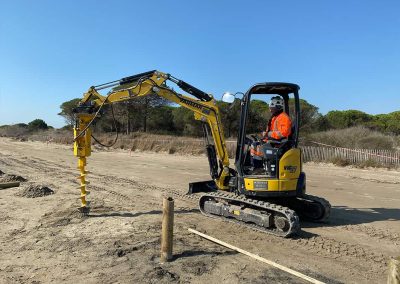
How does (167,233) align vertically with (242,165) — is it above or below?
below

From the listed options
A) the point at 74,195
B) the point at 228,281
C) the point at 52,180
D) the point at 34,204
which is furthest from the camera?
the point at 52,180

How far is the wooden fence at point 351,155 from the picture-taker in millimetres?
19719

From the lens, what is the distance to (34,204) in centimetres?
938

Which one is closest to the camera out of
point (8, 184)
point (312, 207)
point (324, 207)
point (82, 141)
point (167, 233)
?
point (167, 233)

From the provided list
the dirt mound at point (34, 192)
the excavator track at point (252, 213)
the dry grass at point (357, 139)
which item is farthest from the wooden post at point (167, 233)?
the dry grass at point (357, 139)

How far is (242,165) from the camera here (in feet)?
25.7

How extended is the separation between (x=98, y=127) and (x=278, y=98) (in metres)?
44.1

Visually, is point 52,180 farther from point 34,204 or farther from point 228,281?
point 228,281

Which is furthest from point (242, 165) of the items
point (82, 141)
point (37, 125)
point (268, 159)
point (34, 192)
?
point (37, 125)

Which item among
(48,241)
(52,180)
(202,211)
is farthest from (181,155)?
(48,241)

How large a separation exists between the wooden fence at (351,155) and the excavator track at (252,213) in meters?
13.1

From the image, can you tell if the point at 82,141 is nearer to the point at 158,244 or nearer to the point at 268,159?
the point at 158,244

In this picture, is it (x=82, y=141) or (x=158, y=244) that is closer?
(x=158, y=244)

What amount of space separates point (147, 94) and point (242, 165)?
248 centimetres
